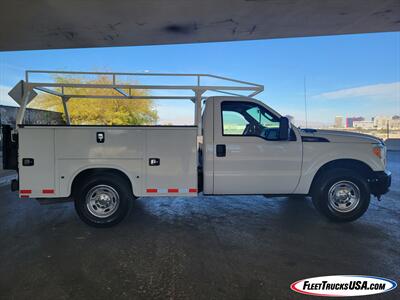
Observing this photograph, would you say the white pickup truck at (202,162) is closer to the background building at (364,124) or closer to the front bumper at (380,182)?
the front bumper at (380,182)

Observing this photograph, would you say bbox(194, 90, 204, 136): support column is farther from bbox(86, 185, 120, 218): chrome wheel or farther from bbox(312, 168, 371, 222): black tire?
bbox(312, 168, 371, 222): black tire

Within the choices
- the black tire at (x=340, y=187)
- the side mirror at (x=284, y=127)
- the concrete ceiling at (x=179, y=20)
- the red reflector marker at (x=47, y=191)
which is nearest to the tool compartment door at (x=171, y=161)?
the side mirror at (x=284, y=127)

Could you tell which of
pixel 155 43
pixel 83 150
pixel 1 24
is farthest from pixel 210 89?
pixel 1 24

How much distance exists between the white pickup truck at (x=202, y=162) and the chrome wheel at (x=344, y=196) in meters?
0.02

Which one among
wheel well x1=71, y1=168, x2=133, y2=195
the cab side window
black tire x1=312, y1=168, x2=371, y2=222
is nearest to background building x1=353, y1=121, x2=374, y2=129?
black tire x1=312, y1=168, x2=371, y2=222

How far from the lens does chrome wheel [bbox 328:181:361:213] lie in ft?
16.6

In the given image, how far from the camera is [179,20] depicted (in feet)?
28.7

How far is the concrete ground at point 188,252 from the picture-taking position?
3.05 meters

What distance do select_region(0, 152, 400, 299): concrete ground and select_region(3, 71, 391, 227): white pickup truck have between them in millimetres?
569

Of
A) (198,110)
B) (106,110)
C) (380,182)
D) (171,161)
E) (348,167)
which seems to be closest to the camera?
(171,161)

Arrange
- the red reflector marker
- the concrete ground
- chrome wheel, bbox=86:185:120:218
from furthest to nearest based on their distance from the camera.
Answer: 1. chrome wheel, bbox=86:185:120:218
2. the red reflector marker
3. the concrete ground

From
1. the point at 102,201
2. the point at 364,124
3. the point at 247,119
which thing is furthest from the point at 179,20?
the point at 364,124

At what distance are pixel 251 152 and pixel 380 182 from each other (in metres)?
2.40

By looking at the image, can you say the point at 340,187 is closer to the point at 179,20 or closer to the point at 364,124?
the point at 179,20
